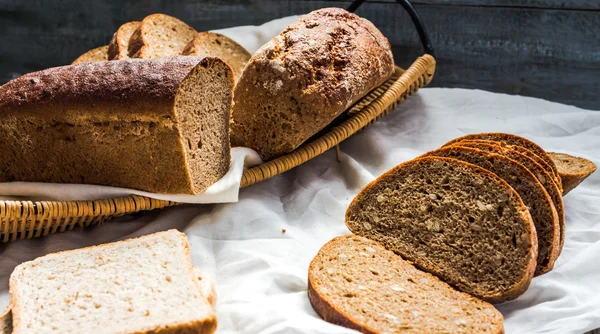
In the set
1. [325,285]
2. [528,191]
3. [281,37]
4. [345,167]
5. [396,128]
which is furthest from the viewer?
[396,128]

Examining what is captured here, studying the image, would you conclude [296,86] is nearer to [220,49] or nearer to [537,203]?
[220,49]

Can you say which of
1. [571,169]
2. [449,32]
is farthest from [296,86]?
[449,32]

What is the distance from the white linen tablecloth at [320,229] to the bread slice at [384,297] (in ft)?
0.27

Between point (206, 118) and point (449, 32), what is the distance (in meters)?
2.50

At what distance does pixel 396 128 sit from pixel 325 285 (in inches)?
64.5

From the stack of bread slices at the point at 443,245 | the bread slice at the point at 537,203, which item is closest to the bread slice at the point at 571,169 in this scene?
the stack of bread slices at the point at 443,245

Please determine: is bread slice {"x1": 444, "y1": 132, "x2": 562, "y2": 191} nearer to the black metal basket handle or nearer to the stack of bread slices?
the stack of bread slices

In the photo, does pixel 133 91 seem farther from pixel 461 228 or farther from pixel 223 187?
pixel 461 228

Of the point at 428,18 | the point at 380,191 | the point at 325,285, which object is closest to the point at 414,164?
the point at 380,191

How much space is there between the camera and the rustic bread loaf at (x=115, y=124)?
2.42m

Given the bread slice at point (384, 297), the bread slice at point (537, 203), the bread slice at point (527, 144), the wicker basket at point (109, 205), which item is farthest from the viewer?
the bread slice at point (527, 144)

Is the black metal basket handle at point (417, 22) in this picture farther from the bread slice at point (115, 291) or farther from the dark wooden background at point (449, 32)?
the bread slice at point (115, 291)

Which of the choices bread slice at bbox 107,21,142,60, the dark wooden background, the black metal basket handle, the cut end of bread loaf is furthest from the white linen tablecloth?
bread slice at bbox 107,21,142,60

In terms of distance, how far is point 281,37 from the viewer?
2.90 m
